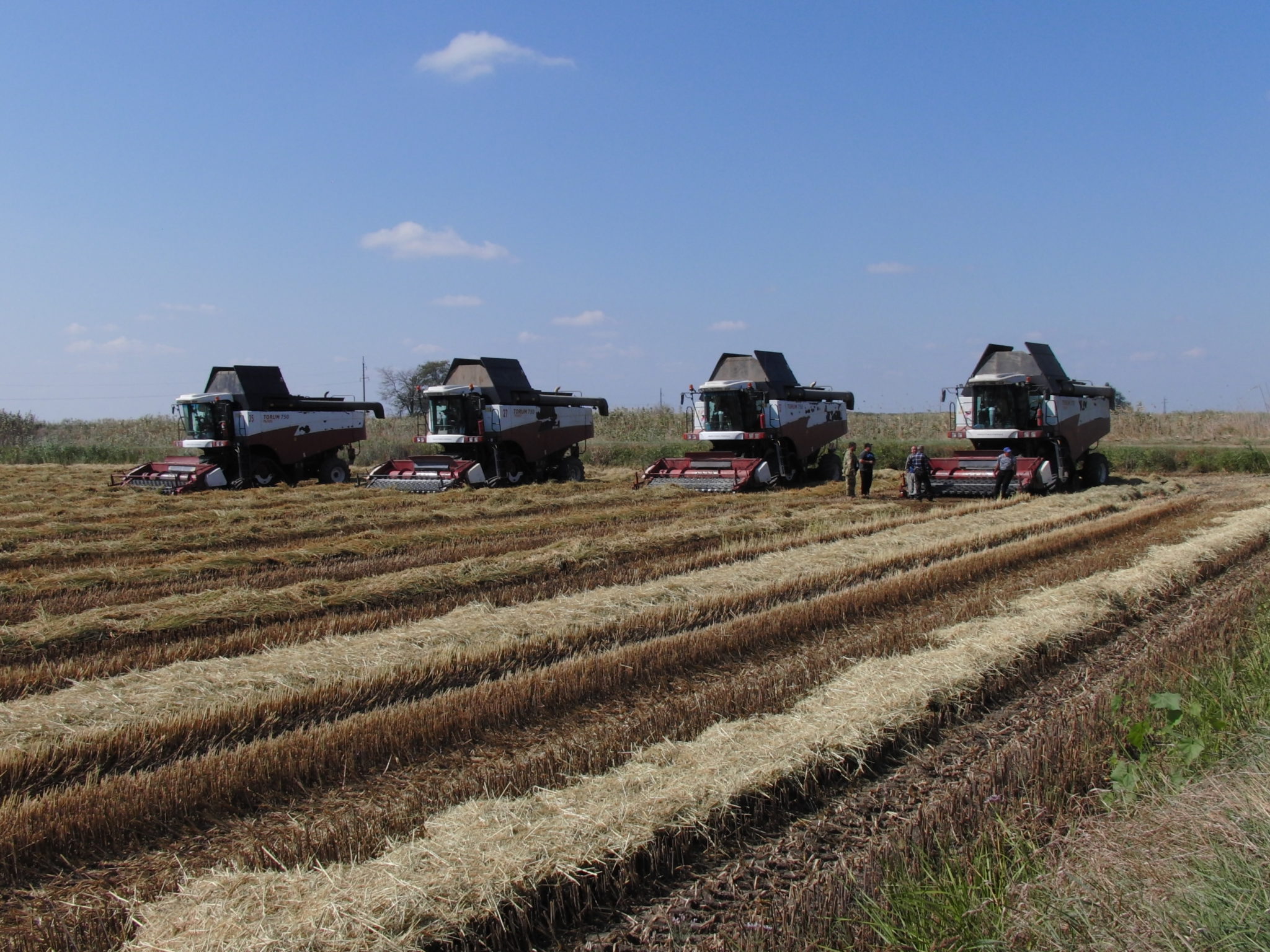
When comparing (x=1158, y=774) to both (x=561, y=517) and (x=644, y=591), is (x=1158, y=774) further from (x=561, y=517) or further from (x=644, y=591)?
(x=561, y=517)

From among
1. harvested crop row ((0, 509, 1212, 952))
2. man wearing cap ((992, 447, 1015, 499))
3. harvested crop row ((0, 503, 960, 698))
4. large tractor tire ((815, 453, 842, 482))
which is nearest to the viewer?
harvested crop row ((0, 509, 1212, 952))

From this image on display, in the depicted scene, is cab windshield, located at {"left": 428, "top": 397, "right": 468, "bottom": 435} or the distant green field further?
the distant green field

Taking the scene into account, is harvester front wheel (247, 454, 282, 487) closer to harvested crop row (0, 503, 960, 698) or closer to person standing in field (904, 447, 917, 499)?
harvested crop row (0, 503, 960, 698)

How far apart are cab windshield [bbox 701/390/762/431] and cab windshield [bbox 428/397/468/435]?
220 inches

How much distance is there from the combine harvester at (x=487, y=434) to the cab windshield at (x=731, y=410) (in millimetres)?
3835

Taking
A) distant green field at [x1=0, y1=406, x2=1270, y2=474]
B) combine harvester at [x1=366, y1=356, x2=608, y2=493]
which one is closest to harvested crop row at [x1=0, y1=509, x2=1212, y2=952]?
combine harvester at [x1=366, y1=356, x2=608, y2=493]

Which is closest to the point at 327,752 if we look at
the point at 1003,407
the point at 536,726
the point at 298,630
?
the point at 536,726

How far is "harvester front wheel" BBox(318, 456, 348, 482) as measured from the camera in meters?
24.2

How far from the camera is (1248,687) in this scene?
5293mm

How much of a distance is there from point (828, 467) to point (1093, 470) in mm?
5948

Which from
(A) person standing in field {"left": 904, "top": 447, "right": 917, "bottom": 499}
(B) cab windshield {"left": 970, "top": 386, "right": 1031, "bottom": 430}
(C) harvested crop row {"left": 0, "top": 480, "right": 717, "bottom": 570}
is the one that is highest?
(B) cab windshield {"left": 970, "top": 386, "right": 1031, "bottom": 430}

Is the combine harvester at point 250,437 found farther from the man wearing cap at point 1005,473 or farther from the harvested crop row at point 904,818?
the harvested crop row at point 904,818

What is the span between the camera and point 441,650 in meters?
6.82

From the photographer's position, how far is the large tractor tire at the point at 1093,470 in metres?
22.4
